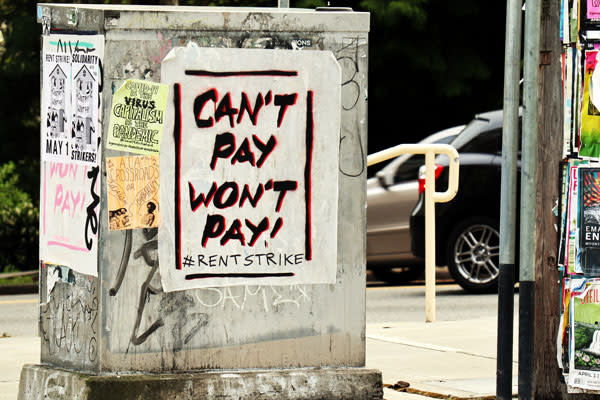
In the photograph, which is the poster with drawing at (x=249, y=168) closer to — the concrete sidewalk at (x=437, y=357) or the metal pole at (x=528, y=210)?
the metal pole at (x=528, y=210)

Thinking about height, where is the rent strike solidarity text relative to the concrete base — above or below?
above

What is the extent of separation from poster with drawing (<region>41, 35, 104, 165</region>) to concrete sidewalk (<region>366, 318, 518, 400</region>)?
2278 millimetres

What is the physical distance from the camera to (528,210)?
6016 millimetres

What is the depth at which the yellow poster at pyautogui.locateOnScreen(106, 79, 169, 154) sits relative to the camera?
5586 mm

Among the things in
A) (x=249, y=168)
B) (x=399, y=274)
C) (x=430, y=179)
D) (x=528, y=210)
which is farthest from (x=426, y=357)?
(x=399, y=274)

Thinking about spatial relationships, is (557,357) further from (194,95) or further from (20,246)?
(20,246)

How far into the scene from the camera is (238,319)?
5734 millimetres

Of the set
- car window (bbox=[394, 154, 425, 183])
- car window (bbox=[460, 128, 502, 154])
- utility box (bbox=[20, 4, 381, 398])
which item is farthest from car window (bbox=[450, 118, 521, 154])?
utility box (bbox=[20, 4, 381, 398])

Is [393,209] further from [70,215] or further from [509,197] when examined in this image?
[70,215]

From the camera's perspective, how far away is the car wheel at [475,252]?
42.2 feet

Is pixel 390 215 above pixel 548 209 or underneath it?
underneath

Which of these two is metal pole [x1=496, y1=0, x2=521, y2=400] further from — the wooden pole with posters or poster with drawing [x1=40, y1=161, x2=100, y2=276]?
poster with drawing [x1=40, y1=161, x2=100, y2=276]

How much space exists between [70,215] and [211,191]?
686mm

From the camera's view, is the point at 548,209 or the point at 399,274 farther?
the point at 399,274
